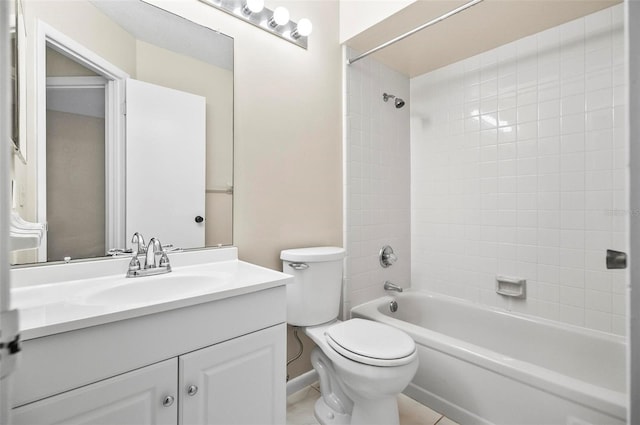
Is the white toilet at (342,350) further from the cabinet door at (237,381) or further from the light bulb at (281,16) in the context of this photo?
the light bulb at (281,16)

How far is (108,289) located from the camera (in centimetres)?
104

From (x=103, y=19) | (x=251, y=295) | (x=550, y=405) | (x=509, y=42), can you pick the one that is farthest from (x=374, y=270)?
(x=103, y=19)

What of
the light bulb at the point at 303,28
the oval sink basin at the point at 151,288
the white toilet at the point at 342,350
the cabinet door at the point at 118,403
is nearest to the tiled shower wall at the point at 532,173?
the white toilet at the point at 342,350

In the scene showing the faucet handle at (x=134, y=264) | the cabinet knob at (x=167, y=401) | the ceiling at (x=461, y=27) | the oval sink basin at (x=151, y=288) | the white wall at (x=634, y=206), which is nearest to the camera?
Answer: the white wall at (x=634, y=206)

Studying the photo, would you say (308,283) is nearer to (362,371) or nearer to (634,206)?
(362,371)

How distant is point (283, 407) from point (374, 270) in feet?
3.88

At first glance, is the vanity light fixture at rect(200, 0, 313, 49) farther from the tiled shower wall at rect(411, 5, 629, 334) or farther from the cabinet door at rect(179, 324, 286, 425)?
the cabinet door at rect(179, 324, 286, 425)

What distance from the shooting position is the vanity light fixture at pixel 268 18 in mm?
1503

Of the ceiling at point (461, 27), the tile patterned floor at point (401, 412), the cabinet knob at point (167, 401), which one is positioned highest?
the ceiling at point (461, 27)

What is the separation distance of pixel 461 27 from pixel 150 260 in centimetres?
206

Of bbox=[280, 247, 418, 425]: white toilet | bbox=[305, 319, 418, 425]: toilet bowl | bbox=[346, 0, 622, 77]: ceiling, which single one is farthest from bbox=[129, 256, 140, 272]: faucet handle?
bbox=[346, 0, 622, 77]: ceiling

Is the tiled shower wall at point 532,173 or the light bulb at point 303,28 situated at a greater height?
the light bulb at point 303,28

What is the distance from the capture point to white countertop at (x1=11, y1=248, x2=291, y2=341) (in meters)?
0.75

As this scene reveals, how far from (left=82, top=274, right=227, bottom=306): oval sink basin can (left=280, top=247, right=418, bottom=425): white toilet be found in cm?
52
